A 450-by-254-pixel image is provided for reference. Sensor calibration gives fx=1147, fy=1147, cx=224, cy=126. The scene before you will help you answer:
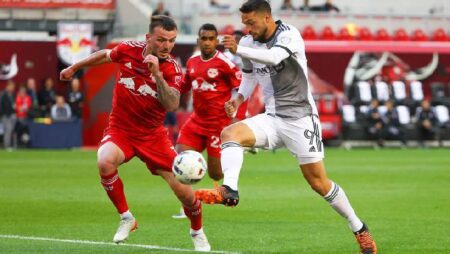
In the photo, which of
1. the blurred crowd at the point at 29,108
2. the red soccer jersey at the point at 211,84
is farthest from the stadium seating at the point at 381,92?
the red soccer jersey at the point at 211,84

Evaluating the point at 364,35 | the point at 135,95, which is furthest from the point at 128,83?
the point at 364,35

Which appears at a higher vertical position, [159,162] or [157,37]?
[157,37]

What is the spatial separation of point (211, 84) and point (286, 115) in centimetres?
542

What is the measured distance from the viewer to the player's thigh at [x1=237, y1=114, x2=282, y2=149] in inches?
432

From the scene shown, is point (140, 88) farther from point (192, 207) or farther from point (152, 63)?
point (192, 207)

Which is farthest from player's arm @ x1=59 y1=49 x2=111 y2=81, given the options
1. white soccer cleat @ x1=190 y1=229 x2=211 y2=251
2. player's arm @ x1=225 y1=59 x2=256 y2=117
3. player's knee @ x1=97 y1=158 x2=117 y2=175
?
white soccer cleat @ x1=190 y1=229 x2=211 y2=251

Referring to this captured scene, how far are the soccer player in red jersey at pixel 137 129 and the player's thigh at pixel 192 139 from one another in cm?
424

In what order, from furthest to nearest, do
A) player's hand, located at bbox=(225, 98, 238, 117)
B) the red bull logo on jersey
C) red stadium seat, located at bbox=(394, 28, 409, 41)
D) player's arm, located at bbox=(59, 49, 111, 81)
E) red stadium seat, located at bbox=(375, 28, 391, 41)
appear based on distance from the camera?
1. red stadium seat, located at bbox=(394, 28, 409, 41)
2. red stadium seat, located at bbox=(375, 28, 391, 41)
3. the red bull logo on jersey
4. player's arm, located at bbox=(59, 49, 111, 81)
5. player's hand, located at bbox=(225, 98, 238, 117)

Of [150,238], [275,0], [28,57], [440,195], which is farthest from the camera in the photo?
[275,0]

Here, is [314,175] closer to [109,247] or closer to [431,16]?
[109,247]

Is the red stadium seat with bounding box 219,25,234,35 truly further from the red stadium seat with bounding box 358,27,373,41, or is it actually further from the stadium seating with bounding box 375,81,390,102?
the stadium seating with bounding box 375,81,390,102

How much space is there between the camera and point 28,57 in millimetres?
38031

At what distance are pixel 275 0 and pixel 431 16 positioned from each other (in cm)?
635

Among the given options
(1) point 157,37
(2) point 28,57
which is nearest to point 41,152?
(2) point 28,57
